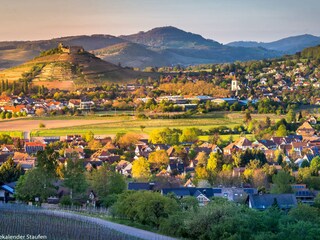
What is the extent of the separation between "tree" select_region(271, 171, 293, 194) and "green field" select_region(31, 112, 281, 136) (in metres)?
24.9

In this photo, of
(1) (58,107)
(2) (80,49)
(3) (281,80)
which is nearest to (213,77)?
(3) (281,80)

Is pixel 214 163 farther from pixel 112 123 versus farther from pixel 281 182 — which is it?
pixel 112 123

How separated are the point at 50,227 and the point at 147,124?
141ft

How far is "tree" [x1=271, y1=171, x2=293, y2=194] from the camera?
3731cm

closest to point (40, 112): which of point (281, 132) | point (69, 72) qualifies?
point (281, 132)

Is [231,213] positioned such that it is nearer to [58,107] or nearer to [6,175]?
[6,175]

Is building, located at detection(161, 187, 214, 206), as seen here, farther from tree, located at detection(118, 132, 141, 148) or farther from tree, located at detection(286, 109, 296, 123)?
tree, located at detection(286, 109, 296, 123)

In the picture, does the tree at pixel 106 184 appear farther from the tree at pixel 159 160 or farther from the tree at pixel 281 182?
the tree at pixel 159 160

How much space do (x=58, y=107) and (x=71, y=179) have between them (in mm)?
46856

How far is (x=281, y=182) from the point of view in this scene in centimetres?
3841

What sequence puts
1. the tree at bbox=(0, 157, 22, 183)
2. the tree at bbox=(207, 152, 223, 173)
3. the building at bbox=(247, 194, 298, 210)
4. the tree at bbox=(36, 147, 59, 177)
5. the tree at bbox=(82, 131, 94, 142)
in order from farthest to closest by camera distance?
the tree at bbox=(82, 131, 94, 142)
the tree at bbox=(207, 152, 223, 173)
the tree at bbox=(0, 157, 22, 183)
the tree at bbox=(36, 147, 59, 177)
the building at bbox=(247, 194, 298, 210)

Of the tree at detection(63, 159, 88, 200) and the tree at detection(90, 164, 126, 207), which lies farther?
the tree at detection(90, 164, 126, 207)

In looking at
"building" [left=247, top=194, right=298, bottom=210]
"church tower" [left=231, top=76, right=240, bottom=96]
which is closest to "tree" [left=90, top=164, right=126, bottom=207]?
"building" [left=247, top=194, right=298, bottom=210]

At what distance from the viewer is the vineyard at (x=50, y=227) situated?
2411 centimetres
